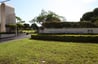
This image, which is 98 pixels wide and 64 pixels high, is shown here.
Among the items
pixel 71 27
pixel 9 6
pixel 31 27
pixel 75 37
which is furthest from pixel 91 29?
pixel 31 27

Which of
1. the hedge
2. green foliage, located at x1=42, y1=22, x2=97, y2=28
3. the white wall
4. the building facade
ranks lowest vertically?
the hedge

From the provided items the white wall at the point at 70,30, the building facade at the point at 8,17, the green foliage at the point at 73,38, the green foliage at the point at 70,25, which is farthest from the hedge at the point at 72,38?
the building facade at the point at 8,17

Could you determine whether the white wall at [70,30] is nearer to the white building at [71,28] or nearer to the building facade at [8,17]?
the white building at [71,28]

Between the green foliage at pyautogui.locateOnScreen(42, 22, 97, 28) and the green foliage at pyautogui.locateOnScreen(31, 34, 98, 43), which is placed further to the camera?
the green foliage at pyautogui.locateOnScreen(42, 22, 97, 28)

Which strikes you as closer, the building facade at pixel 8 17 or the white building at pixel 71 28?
the white building at pixel 71 28

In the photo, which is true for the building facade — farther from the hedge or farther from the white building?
the hedge

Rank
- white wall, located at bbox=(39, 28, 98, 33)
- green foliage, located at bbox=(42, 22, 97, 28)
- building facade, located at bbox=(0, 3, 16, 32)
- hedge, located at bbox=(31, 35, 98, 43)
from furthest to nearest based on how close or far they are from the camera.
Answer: building facade, located at bbox=(0, 3, 16, 32) < green foliage, located at bbox=(42, 22, 97, 28) < white wall, located at bbox=(39, 28, 98, 33) < hedge, located at bbox=(31, 35, 98, 43)

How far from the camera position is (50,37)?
27.0 metres

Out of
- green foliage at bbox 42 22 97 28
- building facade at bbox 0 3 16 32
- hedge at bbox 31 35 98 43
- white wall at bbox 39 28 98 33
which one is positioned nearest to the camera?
hedge at bbox 31 35 98 43

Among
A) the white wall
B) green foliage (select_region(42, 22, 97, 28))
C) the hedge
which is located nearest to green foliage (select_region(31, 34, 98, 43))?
the hedge

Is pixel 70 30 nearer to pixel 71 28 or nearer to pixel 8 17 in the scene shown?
pixel 71 28

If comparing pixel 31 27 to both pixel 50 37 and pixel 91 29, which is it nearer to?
pixel 91 29

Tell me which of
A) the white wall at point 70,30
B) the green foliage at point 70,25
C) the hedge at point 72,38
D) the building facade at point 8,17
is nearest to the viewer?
the hedge at point 72,38

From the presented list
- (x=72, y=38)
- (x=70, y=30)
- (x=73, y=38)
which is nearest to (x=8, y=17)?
(x=70, y=30)
